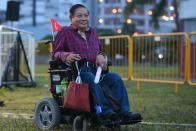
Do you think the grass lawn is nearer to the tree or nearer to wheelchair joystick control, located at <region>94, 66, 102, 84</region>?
wheelchair joystick control, located at <region>94, 66, 102, 84</region>

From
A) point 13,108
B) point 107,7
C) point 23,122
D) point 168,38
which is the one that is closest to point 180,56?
point 168,38

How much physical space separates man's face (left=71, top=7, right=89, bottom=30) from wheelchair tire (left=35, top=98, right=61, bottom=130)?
0.96 m

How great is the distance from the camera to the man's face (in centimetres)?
672

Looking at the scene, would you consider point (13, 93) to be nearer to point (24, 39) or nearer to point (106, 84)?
point (24, 39)

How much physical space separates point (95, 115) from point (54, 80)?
832mm

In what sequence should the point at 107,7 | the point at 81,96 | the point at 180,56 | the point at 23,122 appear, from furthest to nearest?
the point at 107,7
the point at 180,56
the point at 23,122
the point at 81,96

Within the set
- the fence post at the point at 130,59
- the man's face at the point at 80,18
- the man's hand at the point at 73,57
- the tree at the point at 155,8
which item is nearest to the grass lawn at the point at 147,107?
the man's hand at the point at 73,57

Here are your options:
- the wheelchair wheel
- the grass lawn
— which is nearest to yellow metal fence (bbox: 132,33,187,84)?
the grass lawn

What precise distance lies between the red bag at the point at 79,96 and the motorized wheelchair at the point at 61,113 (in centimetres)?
14

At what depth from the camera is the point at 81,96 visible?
6.17 meters

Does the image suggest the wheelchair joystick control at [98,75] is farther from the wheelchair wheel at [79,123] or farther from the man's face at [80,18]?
the man's face at [80,18]

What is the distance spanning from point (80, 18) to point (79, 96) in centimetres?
106

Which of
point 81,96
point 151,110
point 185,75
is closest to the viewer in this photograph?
point 81,96

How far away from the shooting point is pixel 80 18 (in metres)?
6.72
